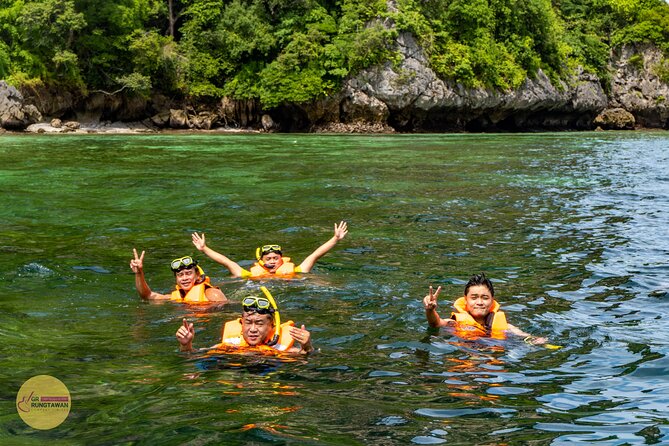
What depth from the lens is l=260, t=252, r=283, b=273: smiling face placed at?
9.31m

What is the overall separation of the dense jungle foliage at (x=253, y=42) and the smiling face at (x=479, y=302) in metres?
40.6

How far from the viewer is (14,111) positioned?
1602 inches

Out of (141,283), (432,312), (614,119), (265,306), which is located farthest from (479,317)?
(614,119)

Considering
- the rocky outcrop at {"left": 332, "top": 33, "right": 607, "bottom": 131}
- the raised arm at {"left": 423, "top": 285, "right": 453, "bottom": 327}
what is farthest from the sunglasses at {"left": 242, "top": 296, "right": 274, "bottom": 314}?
the rocky outcrop at {"left": 332, "top": 33, "right": 607, "bottom": 131}

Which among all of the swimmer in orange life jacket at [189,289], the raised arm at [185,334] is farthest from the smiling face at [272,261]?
the raised arm at [185,334]

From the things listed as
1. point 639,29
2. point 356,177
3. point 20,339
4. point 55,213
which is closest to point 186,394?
point 20,339

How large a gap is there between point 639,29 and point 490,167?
50.5 meters

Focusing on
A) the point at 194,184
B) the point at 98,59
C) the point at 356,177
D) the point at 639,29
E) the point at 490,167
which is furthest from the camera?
the point at 639,29

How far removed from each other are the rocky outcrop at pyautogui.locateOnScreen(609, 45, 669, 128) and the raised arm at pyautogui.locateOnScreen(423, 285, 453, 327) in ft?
205

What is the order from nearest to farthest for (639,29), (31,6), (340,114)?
1. (31,6)
2. (340,114)
3. (639,29)

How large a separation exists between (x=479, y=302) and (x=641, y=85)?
6477 centimetres

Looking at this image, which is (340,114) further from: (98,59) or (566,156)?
(566,156)

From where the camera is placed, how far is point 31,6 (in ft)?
137

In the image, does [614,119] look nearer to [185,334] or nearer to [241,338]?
[241,338]
